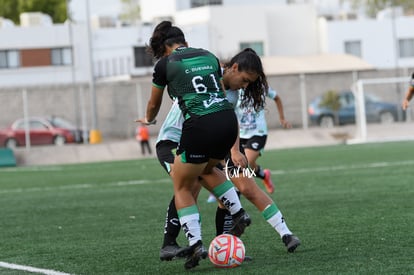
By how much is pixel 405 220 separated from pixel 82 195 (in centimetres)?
786

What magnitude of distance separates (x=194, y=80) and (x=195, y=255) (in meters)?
1.34

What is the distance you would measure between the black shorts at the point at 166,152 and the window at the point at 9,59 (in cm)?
5098

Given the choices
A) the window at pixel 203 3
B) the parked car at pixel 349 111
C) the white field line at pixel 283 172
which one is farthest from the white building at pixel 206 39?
the white field line at pixel 283 172

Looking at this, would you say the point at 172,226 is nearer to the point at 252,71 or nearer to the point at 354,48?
the point at 252,71

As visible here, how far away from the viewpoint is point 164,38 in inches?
320

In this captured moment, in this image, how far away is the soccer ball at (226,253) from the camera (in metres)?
7.89

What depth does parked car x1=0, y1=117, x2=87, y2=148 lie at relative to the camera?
127ft

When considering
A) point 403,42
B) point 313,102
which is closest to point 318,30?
point 403,42

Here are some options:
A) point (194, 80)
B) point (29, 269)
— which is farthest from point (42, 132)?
point (194, 80)

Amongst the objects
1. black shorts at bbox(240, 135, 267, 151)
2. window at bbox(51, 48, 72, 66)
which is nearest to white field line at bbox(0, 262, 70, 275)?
black shorts at bbox(240, 135, 267, 151)

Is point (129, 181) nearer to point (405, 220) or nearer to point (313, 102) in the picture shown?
point (405, 220)

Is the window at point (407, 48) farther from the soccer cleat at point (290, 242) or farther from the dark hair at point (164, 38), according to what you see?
the dark hair at point (164, 38)

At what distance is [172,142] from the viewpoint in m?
8.63

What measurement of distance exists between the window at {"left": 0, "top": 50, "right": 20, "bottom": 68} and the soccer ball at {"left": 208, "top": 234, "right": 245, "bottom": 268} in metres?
51.8
